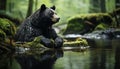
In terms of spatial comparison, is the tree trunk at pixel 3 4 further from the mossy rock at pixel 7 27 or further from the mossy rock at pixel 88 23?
the mossy rock at pixel 88 23

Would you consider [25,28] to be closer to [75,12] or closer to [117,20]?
[117,20]

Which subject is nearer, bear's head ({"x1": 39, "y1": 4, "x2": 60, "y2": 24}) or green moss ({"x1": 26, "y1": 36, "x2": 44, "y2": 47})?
green moss ({"x1": 26, "y1": 36, "x2": 44, "y2": 47})

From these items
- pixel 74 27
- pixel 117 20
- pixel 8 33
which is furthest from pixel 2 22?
pixel 117 20

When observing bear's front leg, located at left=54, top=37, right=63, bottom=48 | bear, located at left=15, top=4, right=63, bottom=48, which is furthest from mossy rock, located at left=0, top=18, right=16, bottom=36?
bear's front leg, located at left=54, top=37, right=63, bottom=48

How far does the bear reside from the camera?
1599cm

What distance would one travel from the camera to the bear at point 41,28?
1599cm

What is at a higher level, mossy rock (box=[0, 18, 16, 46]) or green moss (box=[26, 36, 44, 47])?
mossy rock (box=[0, 18, 16, 46])

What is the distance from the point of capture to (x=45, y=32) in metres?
16.4

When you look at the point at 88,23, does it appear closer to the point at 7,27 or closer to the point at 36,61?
the point at 7,27

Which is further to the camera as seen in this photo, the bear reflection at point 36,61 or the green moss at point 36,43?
the green moss at point 36,43

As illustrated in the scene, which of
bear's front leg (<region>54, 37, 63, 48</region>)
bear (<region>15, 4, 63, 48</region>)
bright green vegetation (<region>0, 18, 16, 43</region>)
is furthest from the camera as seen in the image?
bear (<region>15, 4, 63, 48</region>)

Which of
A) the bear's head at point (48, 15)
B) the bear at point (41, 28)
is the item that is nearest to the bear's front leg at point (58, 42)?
the bear at point (41, 28)

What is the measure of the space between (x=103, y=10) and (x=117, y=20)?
17.6 ft

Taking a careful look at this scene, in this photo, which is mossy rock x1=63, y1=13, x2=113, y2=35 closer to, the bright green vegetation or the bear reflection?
the bright green vegetation
